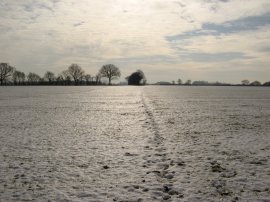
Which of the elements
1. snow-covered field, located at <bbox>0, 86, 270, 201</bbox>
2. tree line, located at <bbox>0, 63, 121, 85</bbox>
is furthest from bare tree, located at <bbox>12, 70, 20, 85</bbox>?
snow-covered field, located at <bbox>0, 86, 270, 201</bbox>

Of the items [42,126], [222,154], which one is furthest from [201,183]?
[42,126]

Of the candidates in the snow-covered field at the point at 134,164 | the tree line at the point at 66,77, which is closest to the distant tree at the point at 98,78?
the tree line at the point at 66,77

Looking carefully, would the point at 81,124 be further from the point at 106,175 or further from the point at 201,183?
the point at 201,183

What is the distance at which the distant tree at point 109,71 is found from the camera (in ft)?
634

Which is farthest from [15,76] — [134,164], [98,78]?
[134,164]

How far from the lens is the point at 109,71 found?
19325cm

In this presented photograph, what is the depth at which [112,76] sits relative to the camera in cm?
19438

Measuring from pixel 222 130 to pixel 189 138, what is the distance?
284 centimetres

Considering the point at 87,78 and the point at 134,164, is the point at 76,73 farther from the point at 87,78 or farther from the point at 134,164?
the point at 134,164

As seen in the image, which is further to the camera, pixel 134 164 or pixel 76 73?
pixel 76 73

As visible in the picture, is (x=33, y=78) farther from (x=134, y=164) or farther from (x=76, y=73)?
(x=134, y=164)

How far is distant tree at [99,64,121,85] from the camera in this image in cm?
19312

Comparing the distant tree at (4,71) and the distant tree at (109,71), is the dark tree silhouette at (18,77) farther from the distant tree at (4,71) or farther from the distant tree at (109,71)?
the distant tree at (109,71)

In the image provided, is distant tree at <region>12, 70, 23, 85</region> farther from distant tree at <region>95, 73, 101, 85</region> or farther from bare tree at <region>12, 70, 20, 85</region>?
distant tree at <region>95, 73, 101, 85</region>
